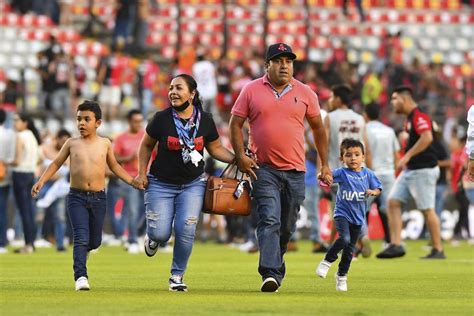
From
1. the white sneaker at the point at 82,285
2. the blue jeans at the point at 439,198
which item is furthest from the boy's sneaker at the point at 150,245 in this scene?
the blue jeans at the point at 439,198

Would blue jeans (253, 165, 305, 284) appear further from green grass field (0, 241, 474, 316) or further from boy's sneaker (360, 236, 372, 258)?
boy's sneaker (360, 236, 372, 258)

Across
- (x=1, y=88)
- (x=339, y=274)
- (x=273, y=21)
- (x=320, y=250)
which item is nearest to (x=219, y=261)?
(x=320, y=250)

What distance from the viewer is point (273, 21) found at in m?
39.6

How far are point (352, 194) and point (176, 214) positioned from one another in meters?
1.78

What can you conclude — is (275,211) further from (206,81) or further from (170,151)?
(206,81)

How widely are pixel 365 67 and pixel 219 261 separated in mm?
17965

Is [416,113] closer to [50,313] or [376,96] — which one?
[50,313]

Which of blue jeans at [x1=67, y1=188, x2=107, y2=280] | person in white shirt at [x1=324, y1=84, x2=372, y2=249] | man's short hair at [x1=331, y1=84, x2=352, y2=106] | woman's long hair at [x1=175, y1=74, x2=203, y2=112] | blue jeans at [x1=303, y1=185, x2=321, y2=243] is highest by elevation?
woman's long hair at [x1=175, y1=74, x2=203, y2=112]

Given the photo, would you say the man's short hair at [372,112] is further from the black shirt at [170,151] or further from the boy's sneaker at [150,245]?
the black shirt at [170,151]

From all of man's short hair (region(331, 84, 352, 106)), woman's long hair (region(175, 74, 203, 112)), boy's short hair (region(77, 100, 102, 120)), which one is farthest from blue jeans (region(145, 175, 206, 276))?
man's short hair (region(331, 84, 352, 106))

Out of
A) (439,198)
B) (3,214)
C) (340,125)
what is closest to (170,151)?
(340,125)

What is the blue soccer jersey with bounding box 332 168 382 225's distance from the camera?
13859 millimetres

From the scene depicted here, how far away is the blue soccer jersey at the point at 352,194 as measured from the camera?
1386cm

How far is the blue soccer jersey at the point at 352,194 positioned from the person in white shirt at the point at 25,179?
922 cm
